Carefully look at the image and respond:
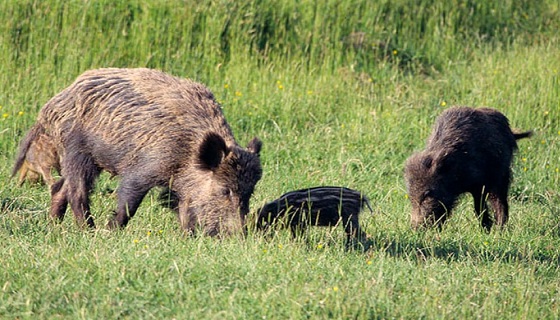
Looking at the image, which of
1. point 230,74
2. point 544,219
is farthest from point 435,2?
point 544,219

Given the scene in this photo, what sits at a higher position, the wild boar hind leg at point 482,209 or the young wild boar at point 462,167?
the young wild boar at point 462,167

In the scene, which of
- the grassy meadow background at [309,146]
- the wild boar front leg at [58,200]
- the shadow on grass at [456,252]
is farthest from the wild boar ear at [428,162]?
the wild boar front leg at [58,200]

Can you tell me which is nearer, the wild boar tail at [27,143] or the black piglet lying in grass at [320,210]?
the black piglet lying in grass at [320,210]

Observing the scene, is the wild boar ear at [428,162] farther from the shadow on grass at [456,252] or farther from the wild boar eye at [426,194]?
the shadow on grass at [456,252]

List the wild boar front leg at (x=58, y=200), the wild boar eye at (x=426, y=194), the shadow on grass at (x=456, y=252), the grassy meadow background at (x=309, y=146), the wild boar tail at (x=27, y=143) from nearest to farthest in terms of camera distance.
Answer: the grassy meadow background at (x=309, y=146), the shadow on grass at (x=456, y=252), the wild boar front leg at (x=58, y=200), the wild boar tail at (x=27, y=143), the wild boar eye at (x=426, y=194)

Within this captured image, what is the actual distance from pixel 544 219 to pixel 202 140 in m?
3.45


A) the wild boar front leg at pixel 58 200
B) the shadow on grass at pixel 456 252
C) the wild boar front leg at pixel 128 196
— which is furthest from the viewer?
the wild boar front leg at pixel 58 200

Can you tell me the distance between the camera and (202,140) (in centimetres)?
718

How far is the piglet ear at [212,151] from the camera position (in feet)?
23.3

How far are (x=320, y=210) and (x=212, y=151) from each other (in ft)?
3.52

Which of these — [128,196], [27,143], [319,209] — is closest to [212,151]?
[128,196]

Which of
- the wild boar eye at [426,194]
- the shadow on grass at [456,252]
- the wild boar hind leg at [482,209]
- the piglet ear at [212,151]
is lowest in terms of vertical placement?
the wild boar hind leg at [482,209]

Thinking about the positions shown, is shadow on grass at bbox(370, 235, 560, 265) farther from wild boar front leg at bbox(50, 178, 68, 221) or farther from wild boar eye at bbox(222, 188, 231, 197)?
wild boar front leg at bbox(50, 178, 68, 221)

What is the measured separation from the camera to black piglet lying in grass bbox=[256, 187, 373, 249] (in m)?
7.63
